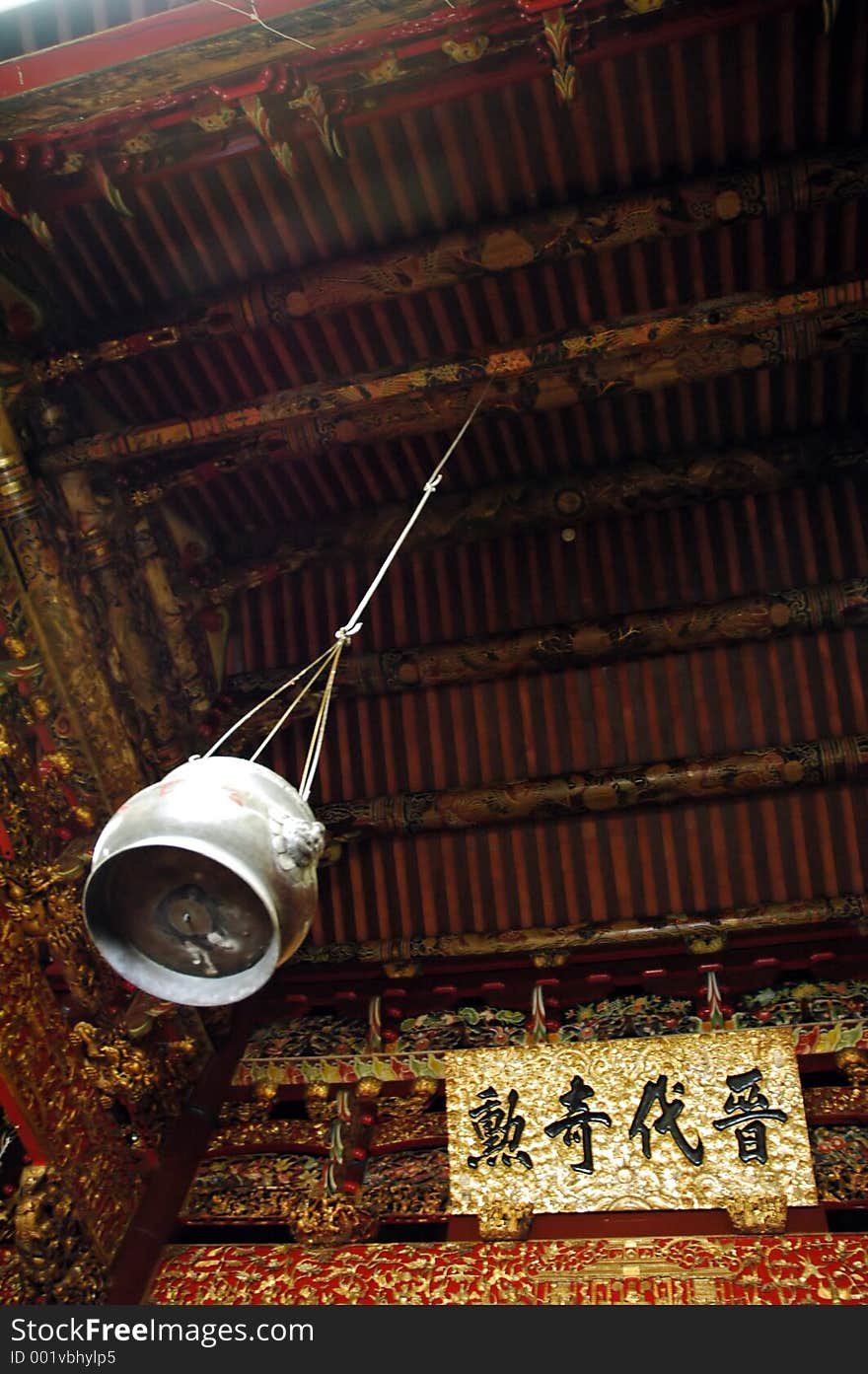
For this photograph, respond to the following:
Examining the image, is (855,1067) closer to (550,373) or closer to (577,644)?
(577,644)

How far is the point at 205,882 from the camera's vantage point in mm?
2559

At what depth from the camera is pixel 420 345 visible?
4535mm

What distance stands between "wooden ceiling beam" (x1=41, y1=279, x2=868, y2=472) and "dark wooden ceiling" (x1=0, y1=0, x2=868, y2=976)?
0.01m

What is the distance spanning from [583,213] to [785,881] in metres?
2.73

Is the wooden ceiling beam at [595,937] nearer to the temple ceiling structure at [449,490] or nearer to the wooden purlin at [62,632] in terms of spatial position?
the temple ceiling structure at [449,490]

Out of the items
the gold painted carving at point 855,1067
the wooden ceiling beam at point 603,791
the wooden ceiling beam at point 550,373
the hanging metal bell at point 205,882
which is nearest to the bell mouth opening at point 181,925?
the hanging metal bell at point 205,882

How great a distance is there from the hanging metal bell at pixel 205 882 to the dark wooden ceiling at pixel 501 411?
200 cm

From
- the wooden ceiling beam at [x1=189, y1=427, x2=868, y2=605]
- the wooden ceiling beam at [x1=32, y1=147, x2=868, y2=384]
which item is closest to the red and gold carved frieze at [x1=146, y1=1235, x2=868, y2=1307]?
the wooden ceiling beam at [x1=189, y1=427, x2=868, y2=605]

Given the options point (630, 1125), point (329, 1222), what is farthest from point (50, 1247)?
point (630, 1125)

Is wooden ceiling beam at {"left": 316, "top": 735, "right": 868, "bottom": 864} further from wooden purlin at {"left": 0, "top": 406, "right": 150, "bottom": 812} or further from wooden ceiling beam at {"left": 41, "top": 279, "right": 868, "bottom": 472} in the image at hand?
wooden ceiling beam at {"left": 41, "top": 279, "right": 868, "bottom": 472}

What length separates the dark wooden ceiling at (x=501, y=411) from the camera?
3.56m

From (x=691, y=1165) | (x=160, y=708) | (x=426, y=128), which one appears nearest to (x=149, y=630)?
(x=160, y=708)

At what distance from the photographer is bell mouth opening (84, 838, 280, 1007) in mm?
2531

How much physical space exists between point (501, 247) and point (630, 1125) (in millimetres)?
2929
